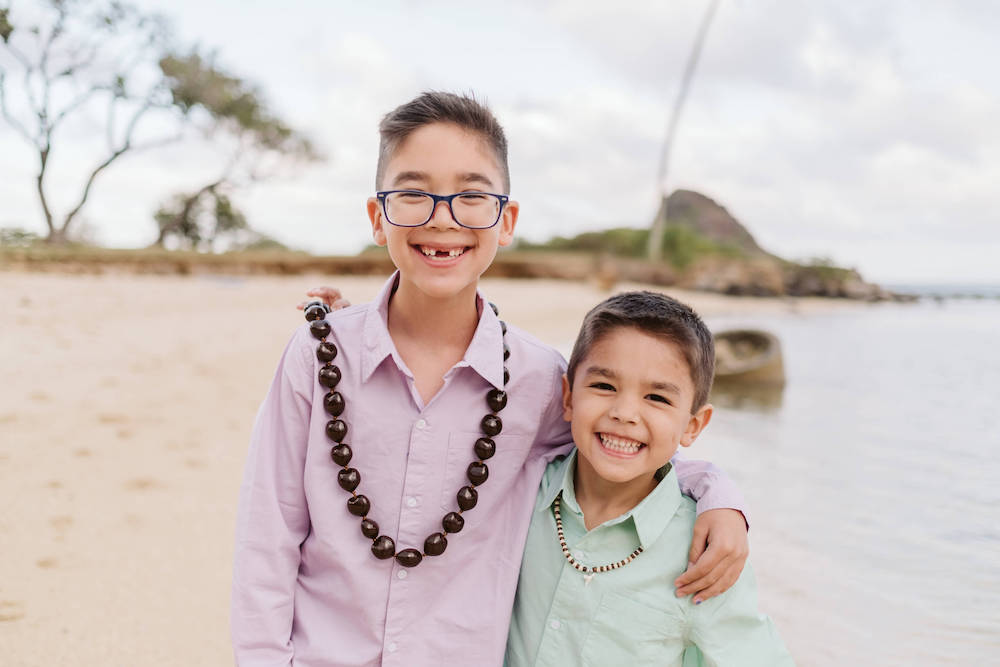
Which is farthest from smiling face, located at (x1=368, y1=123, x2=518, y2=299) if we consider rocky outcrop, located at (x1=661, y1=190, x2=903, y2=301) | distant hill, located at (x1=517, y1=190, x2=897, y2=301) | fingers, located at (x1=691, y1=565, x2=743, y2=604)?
rocky outcrop, located at (x1=661, y1=190, x2=903, y2=301)

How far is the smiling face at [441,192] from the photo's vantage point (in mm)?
1745

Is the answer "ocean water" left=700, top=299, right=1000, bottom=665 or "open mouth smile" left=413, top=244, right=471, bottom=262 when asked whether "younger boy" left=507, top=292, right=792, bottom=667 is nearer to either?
"open mouth smile" left=413, top=244, right=471, bottom=262

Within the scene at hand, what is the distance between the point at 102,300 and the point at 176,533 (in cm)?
691

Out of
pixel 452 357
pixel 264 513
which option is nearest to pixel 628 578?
pixel 452 357

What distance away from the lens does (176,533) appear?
10.9 feet

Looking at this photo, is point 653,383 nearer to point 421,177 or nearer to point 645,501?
point 645,501

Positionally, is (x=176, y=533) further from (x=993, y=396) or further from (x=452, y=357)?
(x=993, y=396)

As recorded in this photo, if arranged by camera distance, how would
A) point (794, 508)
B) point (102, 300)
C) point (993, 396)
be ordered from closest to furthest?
1. point (794, 508)
2. point (102, 300)
3. point (993, 396)

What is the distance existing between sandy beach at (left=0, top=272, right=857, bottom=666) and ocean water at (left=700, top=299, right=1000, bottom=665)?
2578 mm

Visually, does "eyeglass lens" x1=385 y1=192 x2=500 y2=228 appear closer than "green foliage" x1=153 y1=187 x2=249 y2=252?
Yes

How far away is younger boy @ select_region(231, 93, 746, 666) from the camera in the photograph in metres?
1.75

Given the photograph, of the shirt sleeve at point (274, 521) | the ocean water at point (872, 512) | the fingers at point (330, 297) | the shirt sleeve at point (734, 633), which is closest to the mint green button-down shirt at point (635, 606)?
the shirt sleeve at point (734, 633)

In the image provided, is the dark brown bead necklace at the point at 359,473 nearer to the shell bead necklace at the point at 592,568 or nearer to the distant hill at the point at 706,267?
the shell bead necklace at the point at 592,568

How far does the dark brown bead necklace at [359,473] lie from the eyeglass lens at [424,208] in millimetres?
340
